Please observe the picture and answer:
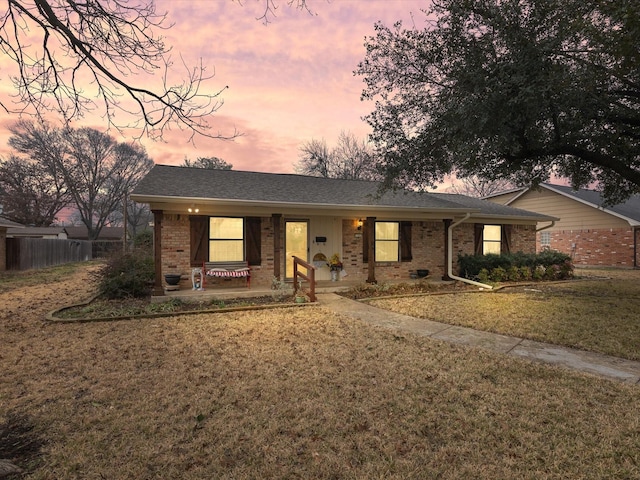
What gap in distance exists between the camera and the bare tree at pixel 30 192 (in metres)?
27.7

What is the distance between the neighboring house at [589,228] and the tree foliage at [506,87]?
10099 millimetres

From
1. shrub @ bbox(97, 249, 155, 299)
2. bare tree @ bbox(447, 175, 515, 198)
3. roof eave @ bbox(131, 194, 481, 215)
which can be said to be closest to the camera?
roof eave @ bbox(131, 194, 481, 215)

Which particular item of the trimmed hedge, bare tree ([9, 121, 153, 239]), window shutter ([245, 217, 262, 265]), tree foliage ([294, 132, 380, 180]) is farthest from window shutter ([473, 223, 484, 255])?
bare tree ([9, 121, 153, 239])

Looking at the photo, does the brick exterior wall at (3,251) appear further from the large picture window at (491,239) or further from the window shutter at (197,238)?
the large picture window at (491,239)

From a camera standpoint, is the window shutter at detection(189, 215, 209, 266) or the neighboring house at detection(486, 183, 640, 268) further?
the neighboring house at detection(486, 183, 640, 268)

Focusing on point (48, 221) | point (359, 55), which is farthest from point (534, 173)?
point (48, 221)

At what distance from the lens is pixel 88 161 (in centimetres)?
3112

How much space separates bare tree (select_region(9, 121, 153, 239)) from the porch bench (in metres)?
22.6

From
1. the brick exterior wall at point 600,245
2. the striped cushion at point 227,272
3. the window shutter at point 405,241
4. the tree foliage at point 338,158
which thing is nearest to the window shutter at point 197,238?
the striped cushion at point 227,272

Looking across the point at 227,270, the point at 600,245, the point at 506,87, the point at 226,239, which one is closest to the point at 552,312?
the point at 506,87

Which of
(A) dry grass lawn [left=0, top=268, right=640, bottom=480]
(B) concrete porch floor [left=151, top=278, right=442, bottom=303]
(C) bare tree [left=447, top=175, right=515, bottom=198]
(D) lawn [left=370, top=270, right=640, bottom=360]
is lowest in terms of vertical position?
(A) dry grass lawn [left=0, top=268, right=640, bottom=480]

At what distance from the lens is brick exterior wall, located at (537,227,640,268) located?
17.5m

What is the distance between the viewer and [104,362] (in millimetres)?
4426

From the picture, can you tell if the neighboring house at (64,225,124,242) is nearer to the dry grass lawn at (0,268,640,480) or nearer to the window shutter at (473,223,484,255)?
the window shutter at (473,223,484,255)
